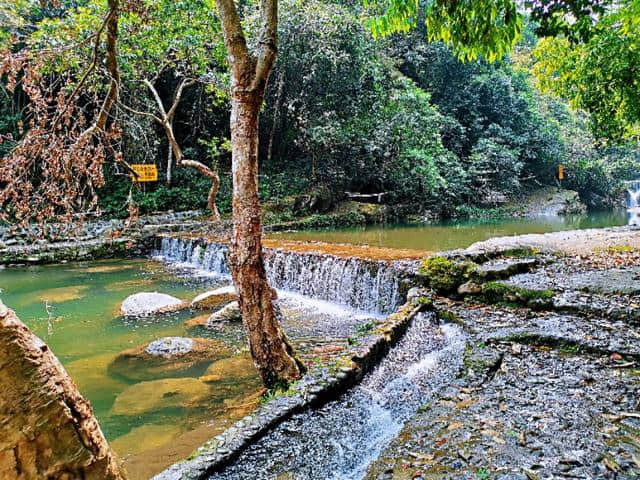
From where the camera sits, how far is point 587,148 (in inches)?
1097

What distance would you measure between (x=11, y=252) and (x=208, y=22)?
9038mm

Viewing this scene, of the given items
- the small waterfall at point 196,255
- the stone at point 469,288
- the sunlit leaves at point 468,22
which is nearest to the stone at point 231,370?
the stone at point 469,288

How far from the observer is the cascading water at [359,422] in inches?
110

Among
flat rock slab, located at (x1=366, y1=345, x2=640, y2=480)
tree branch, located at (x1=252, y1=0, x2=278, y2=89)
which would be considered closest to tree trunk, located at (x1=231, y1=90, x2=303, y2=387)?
tree branch, located at (x1=252, y1=0, x2=278, y2=89)

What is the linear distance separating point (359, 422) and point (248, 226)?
5.98ft

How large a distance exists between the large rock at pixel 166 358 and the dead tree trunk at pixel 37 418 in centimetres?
458

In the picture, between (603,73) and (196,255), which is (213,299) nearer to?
(196,255)

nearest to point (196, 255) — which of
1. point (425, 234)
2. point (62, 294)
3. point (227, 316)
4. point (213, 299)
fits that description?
point (62, 294)

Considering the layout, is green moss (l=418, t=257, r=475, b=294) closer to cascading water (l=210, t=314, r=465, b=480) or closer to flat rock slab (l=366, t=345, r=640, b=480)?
cascading water (l=210, t=314, r=465, b=480)

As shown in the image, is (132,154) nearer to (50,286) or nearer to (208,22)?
(50,286)

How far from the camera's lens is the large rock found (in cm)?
562

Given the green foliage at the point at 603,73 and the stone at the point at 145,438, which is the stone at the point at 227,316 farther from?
the green foliage at the point at 603,73

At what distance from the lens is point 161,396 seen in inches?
195

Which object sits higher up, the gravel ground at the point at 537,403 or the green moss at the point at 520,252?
the green moss at the point at 520,252
